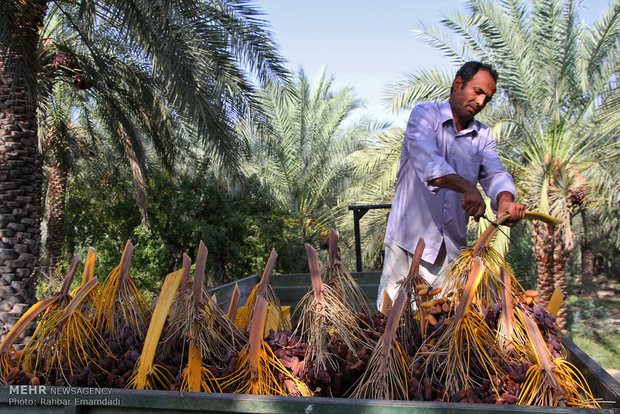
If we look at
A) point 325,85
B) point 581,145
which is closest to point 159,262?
point 325,85

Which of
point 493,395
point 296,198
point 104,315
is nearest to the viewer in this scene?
point 493,395

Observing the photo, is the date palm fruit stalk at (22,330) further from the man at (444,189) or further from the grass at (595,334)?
the grass at (595,334)

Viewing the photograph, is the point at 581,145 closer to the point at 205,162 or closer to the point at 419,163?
the point at 205,162

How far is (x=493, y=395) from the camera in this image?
133 cm

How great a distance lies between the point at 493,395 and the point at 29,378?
1288mm

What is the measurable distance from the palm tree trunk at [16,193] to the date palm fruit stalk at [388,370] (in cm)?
560

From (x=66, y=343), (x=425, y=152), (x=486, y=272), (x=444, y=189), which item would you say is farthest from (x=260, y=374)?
(x=444, y=189)

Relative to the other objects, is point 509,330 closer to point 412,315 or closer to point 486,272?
point 486,272

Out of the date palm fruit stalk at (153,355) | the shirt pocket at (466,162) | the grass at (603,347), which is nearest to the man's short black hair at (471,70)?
the shirt pocket at (466,162)

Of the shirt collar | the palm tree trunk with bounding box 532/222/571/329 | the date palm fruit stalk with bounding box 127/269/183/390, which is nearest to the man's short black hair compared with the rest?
the shirt collar

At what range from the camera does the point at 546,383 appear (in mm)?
1339

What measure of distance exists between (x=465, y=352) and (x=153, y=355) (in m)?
0.86

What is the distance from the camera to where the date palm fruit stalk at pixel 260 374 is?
1452mm

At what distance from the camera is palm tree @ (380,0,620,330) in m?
9.42
